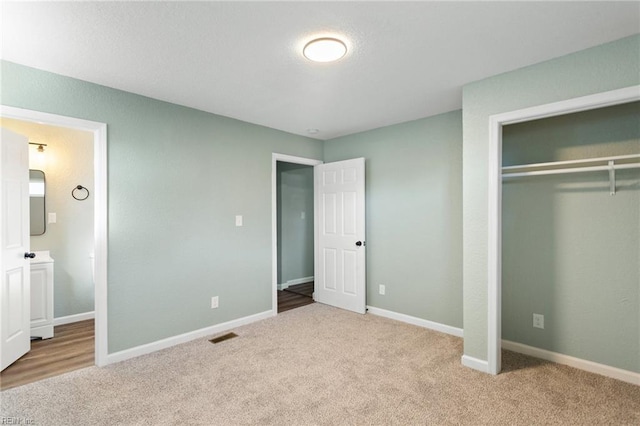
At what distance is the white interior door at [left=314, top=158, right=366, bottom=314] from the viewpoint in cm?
425

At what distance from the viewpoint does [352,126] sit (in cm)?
411

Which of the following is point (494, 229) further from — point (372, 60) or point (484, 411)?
point (372, 60)

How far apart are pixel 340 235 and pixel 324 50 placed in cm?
274

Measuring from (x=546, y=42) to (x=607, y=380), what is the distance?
256 centimetres

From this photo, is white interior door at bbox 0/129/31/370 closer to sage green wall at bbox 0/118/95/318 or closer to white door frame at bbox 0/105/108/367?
white door frame at bbox 0/105/108/367

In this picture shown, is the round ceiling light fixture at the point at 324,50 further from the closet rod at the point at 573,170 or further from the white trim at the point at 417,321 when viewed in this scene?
the white trim at the point at 417,321

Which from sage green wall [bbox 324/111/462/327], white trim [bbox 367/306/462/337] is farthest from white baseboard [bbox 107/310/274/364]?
sage green wall [bbox 324/111/462/327]

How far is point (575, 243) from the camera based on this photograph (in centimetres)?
273

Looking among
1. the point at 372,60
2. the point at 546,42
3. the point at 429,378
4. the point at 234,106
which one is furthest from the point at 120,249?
the point at 546,42

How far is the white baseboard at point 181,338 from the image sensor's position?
2864 millimetres

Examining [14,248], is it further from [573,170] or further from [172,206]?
[573,170]

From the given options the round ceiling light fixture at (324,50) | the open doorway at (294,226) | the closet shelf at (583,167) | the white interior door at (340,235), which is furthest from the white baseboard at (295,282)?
the round ceiling light fixture at (324,50)

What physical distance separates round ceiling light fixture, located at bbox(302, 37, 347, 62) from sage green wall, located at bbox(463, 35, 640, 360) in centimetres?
128

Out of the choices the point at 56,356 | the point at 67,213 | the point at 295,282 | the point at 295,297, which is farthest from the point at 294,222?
the point at 56,356
